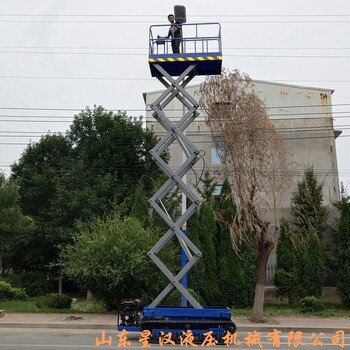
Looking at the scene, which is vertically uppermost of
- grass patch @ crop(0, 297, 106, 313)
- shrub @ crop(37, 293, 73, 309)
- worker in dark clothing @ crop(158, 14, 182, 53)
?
worker in dark clothing @ crop(158, 14, 182, 53)

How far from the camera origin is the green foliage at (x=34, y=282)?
80.3 feet

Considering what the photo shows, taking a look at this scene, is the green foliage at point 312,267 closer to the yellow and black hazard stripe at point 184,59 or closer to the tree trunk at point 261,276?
the tree trunk at point 261,276

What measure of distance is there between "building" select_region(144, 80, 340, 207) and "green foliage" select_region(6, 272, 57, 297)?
10.8 metres

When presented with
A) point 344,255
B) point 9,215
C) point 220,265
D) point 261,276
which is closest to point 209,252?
point 220,265

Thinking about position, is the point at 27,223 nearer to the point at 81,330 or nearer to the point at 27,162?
the point at 27,162

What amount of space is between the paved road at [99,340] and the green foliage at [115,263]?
265cm

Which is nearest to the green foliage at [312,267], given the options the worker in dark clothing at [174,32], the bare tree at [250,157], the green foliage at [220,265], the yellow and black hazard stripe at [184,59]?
the green foliage at [220,265]

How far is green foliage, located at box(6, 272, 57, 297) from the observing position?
24.5 m

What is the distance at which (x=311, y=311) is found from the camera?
58.6ft

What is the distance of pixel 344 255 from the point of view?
20.0m

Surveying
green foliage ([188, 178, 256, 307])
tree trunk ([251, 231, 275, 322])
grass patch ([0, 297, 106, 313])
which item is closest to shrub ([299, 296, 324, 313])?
green foliage ([188, 178, 256, 307])

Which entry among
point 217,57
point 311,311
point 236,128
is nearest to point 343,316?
point 311,311

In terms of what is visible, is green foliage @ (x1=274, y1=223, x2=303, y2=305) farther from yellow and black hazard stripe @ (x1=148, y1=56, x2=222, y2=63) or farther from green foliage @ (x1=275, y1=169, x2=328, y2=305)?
yellow and black hazard stripe @ (x1=148, y1=56, x2=222, y2=63)

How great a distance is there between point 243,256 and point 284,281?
223 cm
